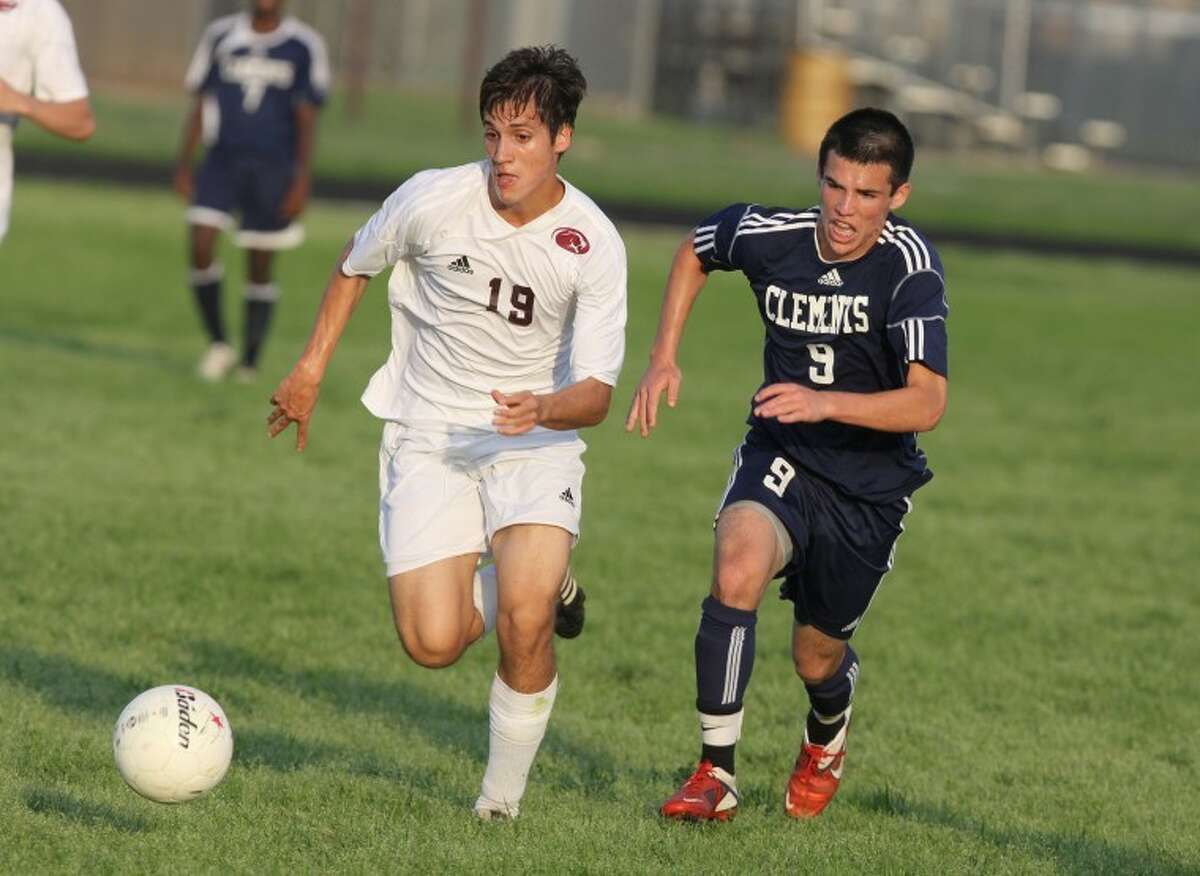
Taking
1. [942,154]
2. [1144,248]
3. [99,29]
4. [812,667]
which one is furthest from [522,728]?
[942,154]

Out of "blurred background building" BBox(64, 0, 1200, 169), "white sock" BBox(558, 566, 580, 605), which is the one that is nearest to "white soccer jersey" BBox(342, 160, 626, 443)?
"white sock" BBox(558, 566, 580, 605)

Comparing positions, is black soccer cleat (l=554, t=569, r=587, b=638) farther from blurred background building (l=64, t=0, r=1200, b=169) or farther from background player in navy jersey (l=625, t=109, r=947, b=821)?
blurred background building (l=64, t=0, r=1200, b=169)

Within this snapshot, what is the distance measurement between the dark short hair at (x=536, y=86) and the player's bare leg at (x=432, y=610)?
138cm

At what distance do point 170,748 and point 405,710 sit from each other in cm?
214

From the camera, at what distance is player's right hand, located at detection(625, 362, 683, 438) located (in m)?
6.01

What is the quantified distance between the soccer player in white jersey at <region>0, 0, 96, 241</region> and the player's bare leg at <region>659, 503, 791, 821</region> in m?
3.63

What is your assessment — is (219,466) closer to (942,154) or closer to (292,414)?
(292,414)

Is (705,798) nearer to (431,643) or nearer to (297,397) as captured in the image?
(431,643)

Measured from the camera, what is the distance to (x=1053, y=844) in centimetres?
615

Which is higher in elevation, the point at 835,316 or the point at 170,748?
the point at 835,316

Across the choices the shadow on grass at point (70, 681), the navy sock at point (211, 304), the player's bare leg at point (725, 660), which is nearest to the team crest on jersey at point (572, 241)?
the player's bare leg at point (725, 660)

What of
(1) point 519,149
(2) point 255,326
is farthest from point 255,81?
(1) point 519,149

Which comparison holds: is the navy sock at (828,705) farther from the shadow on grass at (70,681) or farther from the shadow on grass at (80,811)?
the shadow on grass at (70,681)

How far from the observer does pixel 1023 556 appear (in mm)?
11102
